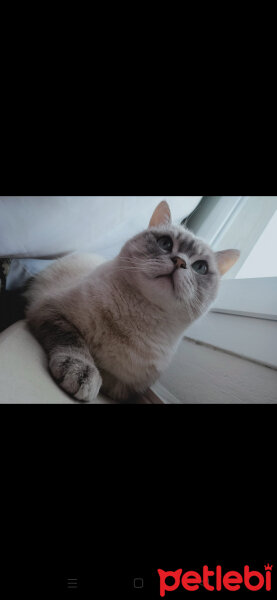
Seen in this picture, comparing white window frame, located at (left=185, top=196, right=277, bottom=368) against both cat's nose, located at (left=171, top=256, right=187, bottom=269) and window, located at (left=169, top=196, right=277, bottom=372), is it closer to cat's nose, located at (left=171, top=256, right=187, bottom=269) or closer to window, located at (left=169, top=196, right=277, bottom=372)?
window, located at (left=169, top=196, right=277, bottom=372)

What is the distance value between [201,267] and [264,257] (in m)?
0.19

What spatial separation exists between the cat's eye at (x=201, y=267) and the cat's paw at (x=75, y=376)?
47cm

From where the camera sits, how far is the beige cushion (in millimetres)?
448

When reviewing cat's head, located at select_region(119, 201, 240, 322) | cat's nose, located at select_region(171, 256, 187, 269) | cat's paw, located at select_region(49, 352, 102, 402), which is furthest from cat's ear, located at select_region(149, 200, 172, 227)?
cat's paw, located at select_region(49, 352, 102, 402)

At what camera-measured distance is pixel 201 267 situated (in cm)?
90

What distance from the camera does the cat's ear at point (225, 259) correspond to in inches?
37.1

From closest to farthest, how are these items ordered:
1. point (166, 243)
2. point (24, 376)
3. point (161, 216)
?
point (24, 376) → point (166, 243) → point (161, 216)

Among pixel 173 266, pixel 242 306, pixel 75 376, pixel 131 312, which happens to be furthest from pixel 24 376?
pixel 242 306

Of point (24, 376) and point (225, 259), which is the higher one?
point (225, 259)
